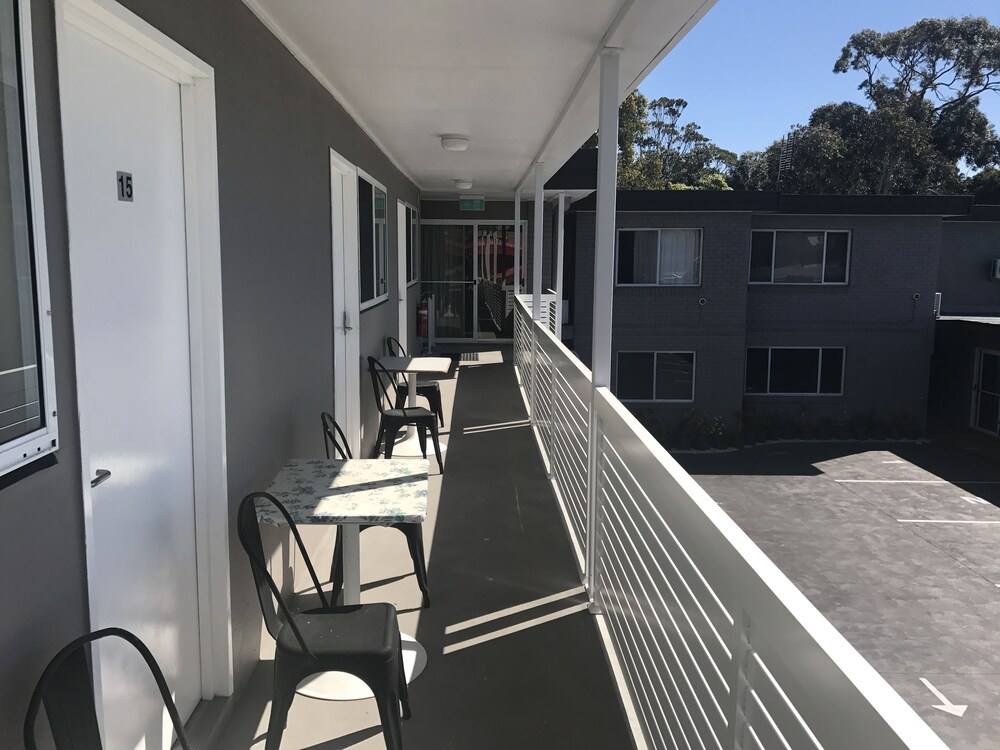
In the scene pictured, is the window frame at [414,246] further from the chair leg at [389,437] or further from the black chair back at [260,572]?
the black chair back at [260,572]

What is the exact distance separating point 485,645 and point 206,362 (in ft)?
4.98

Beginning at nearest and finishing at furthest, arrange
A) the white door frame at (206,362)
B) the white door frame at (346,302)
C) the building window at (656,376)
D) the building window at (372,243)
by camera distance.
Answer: the white door frame at (206,362) < the white door frame at (346,302) < the building window at (372,243) < the building window at (656,376)

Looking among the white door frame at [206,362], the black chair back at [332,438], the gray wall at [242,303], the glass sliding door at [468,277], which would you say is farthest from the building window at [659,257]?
the white door frame at [206,362]

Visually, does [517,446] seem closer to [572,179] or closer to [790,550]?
[572,179]

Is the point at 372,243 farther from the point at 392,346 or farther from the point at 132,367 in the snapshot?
the point at 132,367

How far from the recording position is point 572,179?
10602 millimetres

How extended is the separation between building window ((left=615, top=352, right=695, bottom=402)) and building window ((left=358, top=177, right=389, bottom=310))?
917 centimetres

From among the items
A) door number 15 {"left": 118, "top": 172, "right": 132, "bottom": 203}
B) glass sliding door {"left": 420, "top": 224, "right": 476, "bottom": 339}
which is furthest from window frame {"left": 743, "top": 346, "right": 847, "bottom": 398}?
door number 15 {"left": 118, "top": 172, "right": 132, "bottom": 203}

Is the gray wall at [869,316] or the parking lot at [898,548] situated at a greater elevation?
the gray wall at [869,316]

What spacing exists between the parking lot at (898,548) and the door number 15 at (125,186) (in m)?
7.12

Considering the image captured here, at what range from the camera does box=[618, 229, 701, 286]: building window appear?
15.7 meters

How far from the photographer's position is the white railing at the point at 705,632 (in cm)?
109

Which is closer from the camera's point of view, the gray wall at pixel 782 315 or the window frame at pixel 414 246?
the window frame at pixel 414 246

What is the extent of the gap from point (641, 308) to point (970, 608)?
796 centimetres
